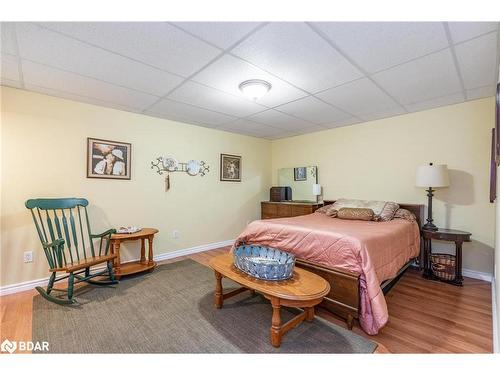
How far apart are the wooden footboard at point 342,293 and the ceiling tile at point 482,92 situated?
99.8 inches

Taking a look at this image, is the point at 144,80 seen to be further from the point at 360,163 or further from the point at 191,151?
the point at 360,163

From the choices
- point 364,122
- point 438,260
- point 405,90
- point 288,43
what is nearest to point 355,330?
point 438,260

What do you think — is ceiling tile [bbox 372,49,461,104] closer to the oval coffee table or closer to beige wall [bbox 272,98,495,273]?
beige wall [bbox 272,98,495,273]

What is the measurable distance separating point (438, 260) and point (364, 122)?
2.26 meters

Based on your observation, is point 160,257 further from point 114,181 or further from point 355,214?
point 355,214

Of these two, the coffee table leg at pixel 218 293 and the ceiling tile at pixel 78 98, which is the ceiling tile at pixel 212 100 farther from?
the coffee table leg at pixel 218 293

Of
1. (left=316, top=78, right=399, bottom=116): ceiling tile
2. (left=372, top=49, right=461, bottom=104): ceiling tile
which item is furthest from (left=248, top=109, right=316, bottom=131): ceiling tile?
(left=372, top=49, right=461, bottom=104): ceiling tile

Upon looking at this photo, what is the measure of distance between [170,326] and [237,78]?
232 cm

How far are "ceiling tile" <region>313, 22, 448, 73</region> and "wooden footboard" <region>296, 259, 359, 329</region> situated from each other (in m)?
1.77

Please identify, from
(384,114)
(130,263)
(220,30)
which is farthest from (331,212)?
(130,263)

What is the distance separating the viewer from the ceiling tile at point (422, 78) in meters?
1.96

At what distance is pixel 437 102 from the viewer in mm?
2900

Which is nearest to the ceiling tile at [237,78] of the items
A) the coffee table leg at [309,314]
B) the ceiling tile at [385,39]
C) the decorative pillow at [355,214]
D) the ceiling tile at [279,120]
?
the ceiling tile at [279,120]

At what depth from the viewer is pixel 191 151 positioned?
3967 millimetres
